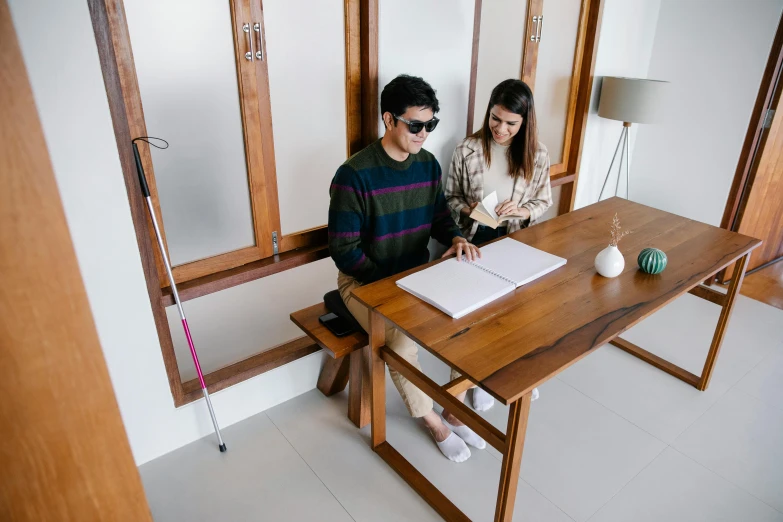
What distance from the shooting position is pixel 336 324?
2025 millimetres

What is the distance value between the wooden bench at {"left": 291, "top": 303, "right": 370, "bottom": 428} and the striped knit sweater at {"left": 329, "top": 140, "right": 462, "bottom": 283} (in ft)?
0.81

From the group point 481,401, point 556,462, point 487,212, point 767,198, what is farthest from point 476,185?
point 767,198

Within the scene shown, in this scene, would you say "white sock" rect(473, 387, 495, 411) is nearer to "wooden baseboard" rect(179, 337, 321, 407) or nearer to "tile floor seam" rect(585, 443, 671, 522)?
"tile floor seam" rect(585, 443, 671, 522)

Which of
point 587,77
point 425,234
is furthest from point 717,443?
Answer: point 587,77

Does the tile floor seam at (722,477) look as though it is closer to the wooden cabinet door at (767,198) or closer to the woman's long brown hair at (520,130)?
the woman's long brown hair at (520,130)

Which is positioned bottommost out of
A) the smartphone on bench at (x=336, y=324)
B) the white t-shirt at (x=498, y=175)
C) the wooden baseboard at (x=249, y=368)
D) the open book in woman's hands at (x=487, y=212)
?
the wooden baseboard at (x=249, y=368)

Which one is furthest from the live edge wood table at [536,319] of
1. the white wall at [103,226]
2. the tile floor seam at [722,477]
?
the white wall at [103,226]

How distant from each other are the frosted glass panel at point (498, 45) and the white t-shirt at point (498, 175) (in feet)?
1.19

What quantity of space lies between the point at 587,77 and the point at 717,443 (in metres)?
2.08

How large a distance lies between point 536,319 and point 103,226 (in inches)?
52.5

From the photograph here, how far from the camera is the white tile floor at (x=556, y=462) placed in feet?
5.87

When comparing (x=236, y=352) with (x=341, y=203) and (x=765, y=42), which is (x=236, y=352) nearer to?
(x=341, y=203)

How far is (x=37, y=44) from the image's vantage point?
128 cm

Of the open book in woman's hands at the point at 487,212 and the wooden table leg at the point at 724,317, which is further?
the wooden table leg at the point at 724,317
